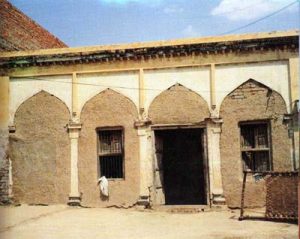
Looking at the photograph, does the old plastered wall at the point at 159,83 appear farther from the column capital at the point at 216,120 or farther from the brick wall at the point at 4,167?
the brick wall at the point at 4,167

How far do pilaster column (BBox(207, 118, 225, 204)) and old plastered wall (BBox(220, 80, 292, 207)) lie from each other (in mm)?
111

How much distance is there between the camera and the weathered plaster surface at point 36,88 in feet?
41.8

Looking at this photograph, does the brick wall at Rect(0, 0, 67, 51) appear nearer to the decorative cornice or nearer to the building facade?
the decorative cornice

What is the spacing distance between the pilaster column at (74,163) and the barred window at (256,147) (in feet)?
15.2

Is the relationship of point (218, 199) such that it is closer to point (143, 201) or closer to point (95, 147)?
point (143, 201)

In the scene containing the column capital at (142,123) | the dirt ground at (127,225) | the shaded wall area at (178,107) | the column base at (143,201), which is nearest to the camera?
the dirt ground at (127,225)

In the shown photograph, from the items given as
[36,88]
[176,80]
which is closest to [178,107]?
[176,80]

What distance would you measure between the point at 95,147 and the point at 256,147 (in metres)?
4.44

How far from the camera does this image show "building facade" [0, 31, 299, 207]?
11.6 metres

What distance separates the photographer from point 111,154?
12.4 m

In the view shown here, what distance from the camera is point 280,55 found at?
11.7 m

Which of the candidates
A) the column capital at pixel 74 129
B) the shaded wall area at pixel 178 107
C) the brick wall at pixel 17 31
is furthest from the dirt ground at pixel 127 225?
the brick wall at pixel 17 31

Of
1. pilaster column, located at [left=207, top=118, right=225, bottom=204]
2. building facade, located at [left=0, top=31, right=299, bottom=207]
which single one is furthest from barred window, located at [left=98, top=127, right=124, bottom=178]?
pilaster column, located at [left=207, top=118, right=225, bottom=204]

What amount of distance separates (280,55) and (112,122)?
4.92 m
